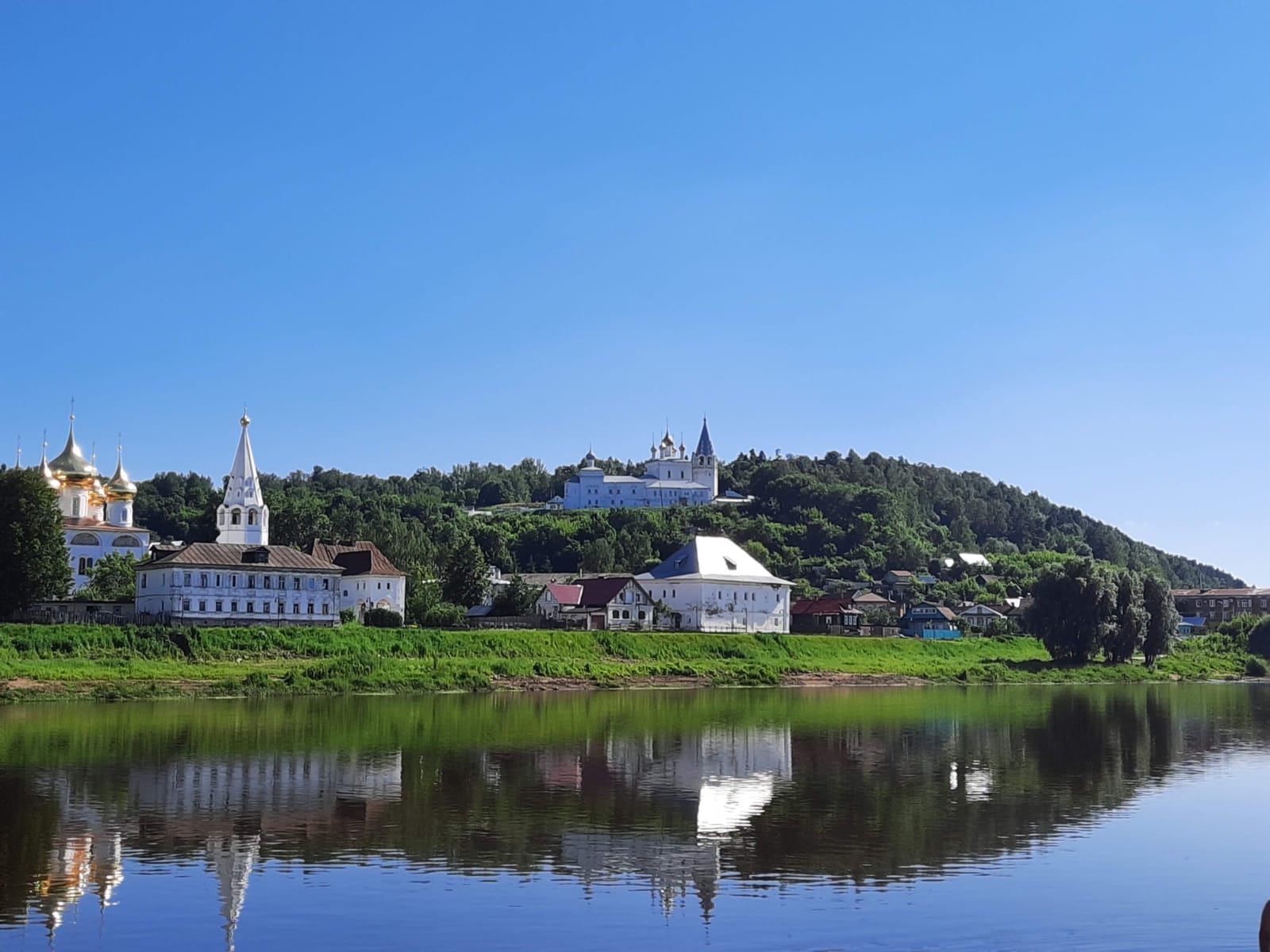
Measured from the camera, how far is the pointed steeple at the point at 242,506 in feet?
236

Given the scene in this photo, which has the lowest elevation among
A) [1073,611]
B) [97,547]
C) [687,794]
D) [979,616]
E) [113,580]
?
[687,794]

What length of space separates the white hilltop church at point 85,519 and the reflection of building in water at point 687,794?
52.3 metres

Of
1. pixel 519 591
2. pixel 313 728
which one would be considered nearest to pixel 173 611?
pixel 519 591

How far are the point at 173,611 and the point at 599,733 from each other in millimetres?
30314

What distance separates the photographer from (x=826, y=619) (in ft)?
298

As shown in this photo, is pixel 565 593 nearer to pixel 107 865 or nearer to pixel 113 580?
pixel 113 580

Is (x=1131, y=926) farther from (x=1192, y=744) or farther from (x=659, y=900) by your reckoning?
(x=1192, y=744)

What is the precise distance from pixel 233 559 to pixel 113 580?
408 inches

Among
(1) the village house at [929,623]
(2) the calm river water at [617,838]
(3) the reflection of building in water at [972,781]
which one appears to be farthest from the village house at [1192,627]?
(3) the reflection of building in water at [972,781]

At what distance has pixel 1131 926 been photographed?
15.9 metres

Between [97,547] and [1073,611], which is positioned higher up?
[97,547]

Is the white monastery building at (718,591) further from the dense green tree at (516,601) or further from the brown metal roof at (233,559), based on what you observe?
the brown metal roof at (233,559)

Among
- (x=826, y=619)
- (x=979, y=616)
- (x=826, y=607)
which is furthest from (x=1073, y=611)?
(x=979, y=616)

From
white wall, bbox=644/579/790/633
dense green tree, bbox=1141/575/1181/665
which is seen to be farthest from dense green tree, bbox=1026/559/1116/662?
white wall, bbox=644/579/790/633
